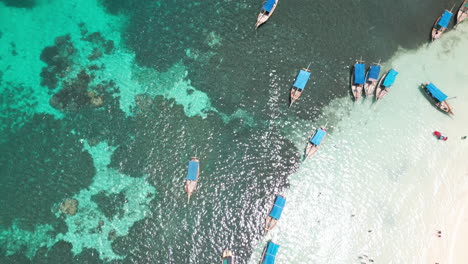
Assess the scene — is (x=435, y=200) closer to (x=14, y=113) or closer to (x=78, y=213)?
(x=78, y=213)

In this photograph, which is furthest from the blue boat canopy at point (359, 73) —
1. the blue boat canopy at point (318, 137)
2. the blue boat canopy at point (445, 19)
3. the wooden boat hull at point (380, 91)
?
the blue boat canopy at point (445, 19)

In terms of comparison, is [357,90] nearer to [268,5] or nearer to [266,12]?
[266,12]

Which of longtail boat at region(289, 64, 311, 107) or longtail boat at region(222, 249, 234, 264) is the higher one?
longtail boat at region(289, 64, 311, 107)

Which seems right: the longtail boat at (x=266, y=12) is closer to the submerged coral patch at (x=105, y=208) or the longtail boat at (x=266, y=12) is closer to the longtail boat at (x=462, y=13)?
the submerged coral patch at (x=105, y=208)

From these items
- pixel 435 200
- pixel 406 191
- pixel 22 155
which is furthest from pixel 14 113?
pixel 435 200

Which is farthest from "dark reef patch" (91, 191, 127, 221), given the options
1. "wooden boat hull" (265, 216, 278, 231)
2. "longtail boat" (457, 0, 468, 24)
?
"longtail boat" (457, 0, 468, 24)

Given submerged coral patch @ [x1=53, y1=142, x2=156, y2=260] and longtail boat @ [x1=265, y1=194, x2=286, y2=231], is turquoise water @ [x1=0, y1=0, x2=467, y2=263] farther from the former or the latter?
longtail boat @ [x1=265, y1=194, x2=286, y2=231]
